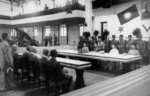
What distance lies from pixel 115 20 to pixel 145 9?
209 centimetres

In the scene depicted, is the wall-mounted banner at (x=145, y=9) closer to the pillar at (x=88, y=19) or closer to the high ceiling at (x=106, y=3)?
the high ceiling at (x=106, y=3)

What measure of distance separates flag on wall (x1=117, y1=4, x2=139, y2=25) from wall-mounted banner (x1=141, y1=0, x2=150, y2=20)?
409 millimetres

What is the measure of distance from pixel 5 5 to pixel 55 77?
18.2ft

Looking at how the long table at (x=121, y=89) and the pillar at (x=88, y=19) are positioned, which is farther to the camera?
the pillar at (x=88, y=19)

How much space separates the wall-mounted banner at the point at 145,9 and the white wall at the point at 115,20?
23cm

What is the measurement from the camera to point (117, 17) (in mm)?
10773

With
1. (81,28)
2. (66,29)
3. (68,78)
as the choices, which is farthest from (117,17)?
(68,78)

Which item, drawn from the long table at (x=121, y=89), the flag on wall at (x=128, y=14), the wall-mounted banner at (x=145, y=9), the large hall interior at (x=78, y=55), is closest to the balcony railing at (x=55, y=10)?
the large hall interior at (x=78, y=55)

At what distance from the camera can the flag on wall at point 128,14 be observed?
391 inches

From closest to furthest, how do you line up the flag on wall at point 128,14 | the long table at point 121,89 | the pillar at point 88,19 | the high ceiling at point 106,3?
the long table at point 121,89
the pillar at point 88,19
the flag on wall at point 128,14
the high ceiling at point 106,3

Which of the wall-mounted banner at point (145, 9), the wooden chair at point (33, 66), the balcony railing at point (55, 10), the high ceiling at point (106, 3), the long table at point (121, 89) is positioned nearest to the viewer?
the long table at point (121, 89)

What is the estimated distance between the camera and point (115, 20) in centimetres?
1090

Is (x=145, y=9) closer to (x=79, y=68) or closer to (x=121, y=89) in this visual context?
(x=79, y=68)

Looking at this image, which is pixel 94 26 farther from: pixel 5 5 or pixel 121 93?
pixel 121 93
